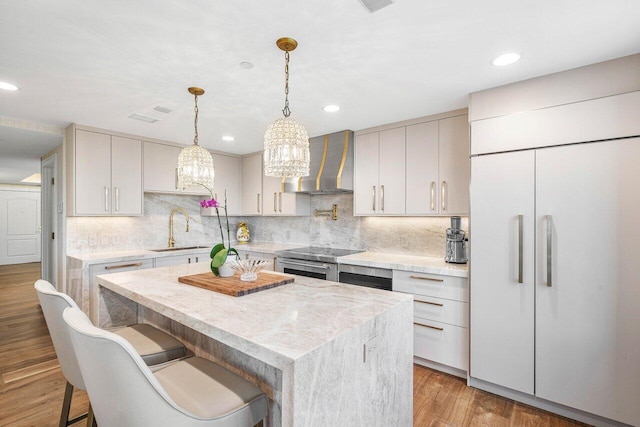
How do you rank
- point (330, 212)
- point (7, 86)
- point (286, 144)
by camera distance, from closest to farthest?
point (286, 144), point (7, 86), point (330, 212)

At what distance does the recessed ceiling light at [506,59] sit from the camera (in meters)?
1.90

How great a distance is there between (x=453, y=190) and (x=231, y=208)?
3231 millimetres

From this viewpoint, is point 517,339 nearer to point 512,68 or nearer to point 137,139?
point 512,68

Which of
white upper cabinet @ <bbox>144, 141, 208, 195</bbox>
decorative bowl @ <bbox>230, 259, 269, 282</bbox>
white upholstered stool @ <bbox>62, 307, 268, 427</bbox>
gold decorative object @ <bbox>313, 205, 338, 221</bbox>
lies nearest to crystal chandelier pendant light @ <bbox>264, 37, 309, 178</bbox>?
decorative bowl @ <bbox>230, 259, 269, 282</bbox>

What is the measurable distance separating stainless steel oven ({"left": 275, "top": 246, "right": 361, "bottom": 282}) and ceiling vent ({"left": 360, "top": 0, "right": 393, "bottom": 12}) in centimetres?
231

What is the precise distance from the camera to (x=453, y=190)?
288 centimetres

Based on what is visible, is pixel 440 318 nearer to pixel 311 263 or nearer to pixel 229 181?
pixel 311 263

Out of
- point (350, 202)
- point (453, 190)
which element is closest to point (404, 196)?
point (453, 190)

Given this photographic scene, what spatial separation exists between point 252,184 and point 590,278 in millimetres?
3995

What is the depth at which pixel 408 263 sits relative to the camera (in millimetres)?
2932

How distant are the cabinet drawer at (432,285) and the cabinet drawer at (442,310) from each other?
4cm

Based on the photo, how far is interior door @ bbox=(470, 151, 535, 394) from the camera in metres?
2.21

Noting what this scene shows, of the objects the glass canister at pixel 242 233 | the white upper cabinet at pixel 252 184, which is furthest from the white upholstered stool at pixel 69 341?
the glass canister at pixel 242 233

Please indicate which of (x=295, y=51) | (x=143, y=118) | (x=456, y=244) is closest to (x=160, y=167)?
(x=143, y=118)
